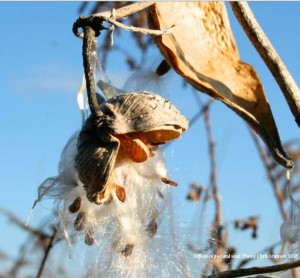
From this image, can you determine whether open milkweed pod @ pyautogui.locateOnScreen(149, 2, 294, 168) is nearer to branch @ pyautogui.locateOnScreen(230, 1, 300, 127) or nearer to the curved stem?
branch @ pyautogui.locateOnScreen(230, 1, 300, 127)

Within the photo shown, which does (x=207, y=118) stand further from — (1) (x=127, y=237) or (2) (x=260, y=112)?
(1) (x=127, y=237)

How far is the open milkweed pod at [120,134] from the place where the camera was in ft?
3.78

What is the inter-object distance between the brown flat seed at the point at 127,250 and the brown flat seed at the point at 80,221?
8cm

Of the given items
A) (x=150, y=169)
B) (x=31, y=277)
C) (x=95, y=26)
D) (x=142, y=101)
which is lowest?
(x=31, y=277)

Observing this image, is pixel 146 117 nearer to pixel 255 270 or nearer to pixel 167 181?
pixel 167 181

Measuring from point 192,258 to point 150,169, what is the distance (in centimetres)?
17

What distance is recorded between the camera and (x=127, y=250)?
1.31m

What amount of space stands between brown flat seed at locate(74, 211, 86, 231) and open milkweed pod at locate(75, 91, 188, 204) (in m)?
0.08

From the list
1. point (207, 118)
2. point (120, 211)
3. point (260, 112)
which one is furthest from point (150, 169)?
point (207, 118)

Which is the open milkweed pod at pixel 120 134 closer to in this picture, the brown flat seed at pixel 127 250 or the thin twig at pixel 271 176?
the brown flat seed at pixel 127 250

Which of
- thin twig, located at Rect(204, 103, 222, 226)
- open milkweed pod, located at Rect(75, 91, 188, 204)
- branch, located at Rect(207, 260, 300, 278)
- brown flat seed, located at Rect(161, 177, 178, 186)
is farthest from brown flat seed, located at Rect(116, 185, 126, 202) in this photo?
thin twig, located at Rect(204, 103, 222, 226)

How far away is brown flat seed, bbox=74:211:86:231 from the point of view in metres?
1.28

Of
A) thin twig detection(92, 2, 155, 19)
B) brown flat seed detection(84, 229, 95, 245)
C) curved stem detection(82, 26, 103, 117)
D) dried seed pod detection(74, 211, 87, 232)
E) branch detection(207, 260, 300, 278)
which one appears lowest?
branch detection(207, 260, 300, 278)

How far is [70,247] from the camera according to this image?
51.6 inches
